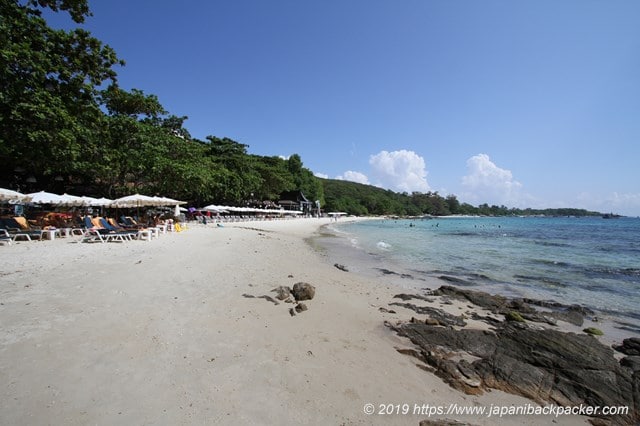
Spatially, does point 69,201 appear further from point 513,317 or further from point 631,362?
point 631,362

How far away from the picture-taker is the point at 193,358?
11.8 feet

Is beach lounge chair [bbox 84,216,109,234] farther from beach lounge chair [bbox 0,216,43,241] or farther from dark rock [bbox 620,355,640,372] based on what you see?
dark rock [bbox 620,355,640,372]

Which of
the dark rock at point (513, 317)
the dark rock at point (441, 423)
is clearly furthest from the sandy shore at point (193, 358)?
the dark rock at point (513, 317)

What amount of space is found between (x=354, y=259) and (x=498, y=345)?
9.84 meters

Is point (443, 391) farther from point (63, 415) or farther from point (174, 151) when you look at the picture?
point (174, 151)

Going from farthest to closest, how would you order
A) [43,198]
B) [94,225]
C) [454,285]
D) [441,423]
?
1. [94,225]
2. [43,198]
3. [454,285]
4. [441,423]

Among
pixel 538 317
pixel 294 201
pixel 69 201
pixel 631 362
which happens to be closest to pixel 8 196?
pixel 69 201

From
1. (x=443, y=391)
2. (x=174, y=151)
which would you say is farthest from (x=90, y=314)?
(x=174, y=151)

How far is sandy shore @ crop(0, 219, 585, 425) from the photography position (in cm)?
276

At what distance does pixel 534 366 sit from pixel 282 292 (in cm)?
469

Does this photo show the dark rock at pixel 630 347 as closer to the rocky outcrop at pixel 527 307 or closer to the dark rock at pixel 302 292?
the rocky outcrop at pixel 527 307

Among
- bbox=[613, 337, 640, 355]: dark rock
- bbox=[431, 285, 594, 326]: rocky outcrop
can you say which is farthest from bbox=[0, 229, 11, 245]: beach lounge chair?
bbox=[613, 337, 640, 355]: dark rock

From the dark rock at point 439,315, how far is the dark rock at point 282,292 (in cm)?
253

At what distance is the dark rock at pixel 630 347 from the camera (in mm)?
4982
